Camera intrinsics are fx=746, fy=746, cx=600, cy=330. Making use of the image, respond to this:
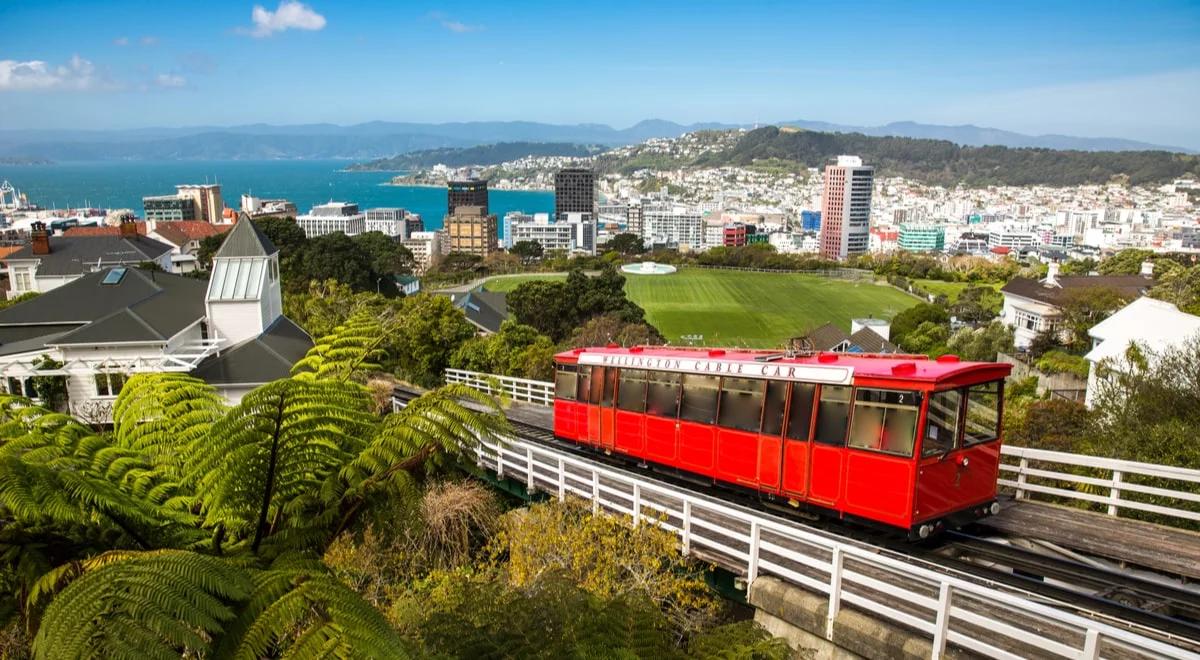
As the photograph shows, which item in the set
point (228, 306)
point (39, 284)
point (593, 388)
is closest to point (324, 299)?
point (228, 306)

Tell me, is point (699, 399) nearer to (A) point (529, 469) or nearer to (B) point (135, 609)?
(A) point (529, 469)

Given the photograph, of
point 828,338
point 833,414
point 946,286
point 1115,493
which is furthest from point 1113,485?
point 946,286

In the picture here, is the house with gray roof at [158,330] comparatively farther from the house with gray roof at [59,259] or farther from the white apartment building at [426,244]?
the white apartment building at [426,244]

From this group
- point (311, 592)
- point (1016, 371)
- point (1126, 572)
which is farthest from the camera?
point (1016, 371)

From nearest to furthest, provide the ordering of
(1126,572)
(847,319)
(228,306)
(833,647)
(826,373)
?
(833,647), (1126,572), (826,373), (228,306), (847,319)

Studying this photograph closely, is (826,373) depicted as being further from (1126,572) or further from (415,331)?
(415,331)

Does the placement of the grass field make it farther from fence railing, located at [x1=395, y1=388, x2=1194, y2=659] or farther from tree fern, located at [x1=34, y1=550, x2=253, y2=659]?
tree fern, located at [x1=34, y1=550, x2=253, y2=659]
